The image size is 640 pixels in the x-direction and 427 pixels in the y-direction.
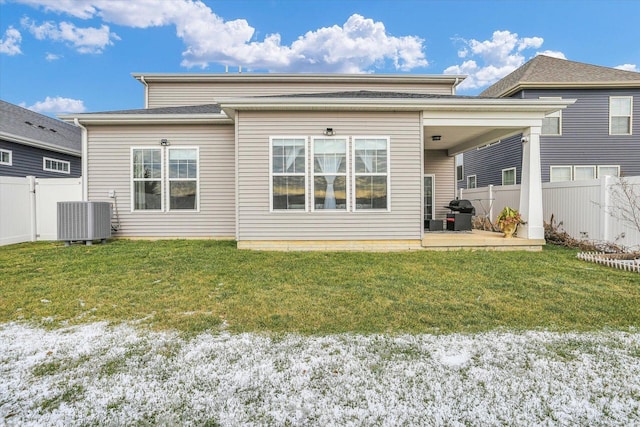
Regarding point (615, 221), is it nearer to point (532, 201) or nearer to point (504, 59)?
point (532, 201)

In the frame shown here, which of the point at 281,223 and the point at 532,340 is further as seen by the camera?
the point at 281,223

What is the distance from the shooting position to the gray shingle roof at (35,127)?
1129 cm

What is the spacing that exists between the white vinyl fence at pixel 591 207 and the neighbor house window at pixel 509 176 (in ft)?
13.9

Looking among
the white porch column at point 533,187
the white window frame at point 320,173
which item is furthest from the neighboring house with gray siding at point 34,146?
the white porch column at point 533,187

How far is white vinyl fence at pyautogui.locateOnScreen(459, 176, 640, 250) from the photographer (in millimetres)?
6301

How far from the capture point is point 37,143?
11.4m

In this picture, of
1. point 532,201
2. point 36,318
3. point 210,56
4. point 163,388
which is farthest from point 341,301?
point 210,56

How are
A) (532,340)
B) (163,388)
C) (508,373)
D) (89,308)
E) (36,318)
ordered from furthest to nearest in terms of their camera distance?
(89,308)
(36,318)
(532,340)
(508,373)
(163,388)

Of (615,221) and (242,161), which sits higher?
(242,161)

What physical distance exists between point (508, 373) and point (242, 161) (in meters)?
5.73

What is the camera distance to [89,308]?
11.2 ft

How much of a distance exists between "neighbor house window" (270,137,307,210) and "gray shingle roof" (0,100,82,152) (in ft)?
33.5

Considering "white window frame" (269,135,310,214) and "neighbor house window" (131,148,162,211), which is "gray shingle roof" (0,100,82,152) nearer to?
"neighbor house window" (131,148,162,211)

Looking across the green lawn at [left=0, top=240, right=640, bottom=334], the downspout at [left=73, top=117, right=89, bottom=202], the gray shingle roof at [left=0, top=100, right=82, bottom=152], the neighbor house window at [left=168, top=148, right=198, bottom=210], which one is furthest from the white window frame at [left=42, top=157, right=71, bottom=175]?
the neighbor house window at [left=168, top=148, right=198, bottom=210]
